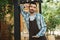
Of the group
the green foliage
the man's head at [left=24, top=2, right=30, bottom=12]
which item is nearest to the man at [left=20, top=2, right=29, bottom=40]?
the man's head at [left=24, top=2, right=30, bottom=12]

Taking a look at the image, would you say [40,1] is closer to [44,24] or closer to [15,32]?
[44,24]

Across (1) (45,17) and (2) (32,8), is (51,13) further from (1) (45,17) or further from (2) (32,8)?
(2) (32,8)

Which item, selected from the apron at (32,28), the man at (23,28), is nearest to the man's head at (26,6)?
the man at (23,28)

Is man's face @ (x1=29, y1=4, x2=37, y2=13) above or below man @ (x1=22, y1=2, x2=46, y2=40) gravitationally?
above

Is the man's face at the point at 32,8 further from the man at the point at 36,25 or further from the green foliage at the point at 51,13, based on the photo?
the green foliage at the point at 51,13

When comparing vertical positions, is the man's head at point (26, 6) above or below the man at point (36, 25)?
above

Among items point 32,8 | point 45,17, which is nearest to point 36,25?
point 45,17

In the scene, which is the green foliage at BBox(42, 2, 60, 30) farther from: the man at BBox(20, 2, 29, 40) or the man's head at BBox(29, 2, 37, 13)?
the man at BBox(20, 2, 29, 40)

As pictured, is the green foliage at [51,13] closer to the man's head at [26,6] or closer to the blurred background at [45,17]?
the blurred background at [45,17]

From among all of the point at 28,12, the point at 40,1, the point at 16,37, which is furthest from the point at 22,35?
the point at 40,1

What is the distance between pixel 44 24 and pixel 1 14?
88 cm

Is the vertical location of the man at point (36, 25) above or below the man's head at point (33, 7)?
below

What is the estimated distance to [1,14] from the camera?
4.57 m

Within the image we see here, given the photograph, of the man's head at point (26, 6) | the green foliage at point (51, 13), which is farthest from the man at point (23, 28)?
the green foliage at point (51, 13)
